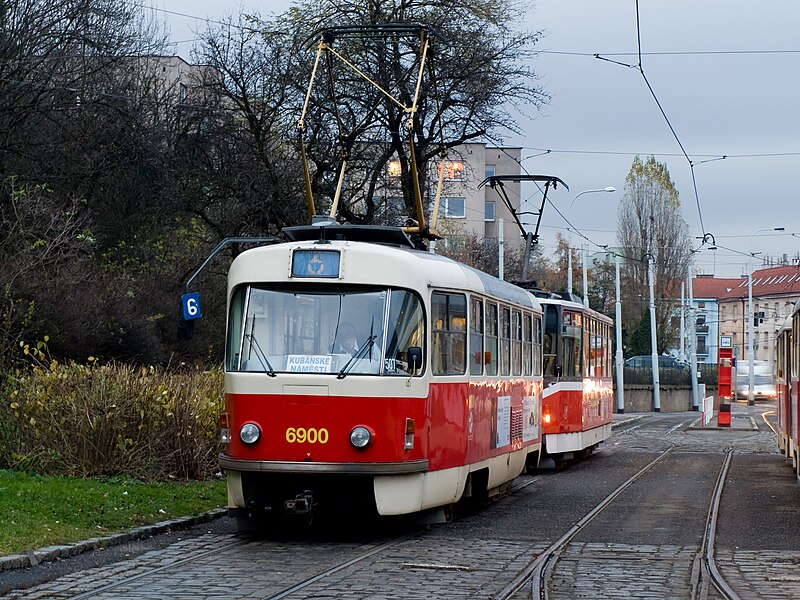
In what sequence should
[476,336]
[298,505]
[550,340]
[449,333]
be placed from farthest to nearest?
[550,340], [476,336], [449,333], [298,505]

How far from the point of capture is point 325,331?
12781 millimetres

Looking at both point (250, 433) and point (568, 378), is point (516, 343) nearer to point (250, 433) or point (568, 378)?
point (250, 433)

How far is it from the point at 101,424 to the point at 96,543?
4.12 metres

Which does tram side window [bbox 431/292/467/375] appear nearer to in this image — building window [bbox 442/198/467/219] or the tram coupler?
the tram coupler

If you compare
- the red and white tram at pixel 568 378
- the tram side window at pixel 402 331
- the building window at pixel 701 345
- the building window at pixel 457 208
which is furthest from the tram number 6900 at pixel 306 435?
the building window at pixel 701 345

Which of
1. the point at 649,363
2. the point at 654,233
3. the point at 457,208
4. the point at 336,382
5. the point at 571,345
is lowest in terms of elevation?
the point at 336,382

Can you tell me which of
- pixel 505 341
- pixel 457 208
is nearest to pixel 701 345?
pixel 457 208

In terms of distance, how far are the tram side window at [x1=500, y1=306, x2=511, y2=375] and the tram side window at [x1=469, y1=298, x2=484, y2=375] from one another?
138 cm

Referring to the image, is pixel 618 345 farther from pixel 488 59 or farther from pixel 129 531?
pixel 129 531

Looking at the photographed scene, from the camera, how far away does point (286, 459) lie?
41.1ft

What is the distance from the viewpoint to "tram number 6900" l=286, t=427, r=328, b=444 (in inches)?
493

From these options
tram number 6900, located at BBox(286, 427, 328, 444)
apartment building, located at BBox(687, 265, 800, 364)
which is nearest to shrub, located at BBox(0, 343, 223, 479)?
tram number 6900, located at BBox(286, 427, 328, 444)

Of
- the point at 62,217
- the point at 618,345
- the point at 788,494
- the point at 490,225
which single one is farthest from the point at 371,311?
the point at 490,225

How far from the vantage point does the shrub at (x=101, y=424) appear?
16.0 m
